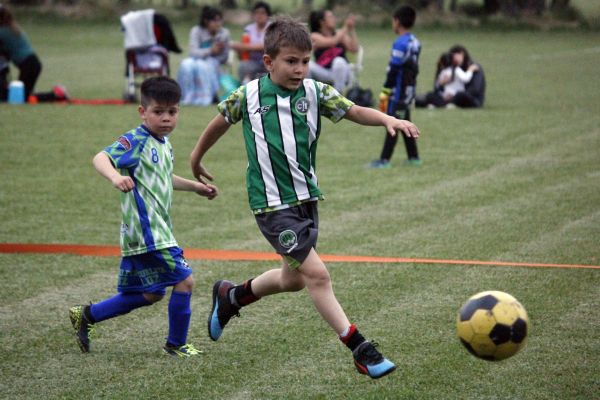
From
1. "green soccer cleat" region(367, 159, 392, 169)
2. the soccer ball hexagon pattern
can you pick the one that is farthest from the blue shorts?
"green soccer cleat" region(367, 159, 392, 169)

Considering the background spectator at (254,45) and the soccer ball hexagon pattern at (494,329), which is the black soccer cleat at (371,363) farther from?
the background spectator at (254,45)

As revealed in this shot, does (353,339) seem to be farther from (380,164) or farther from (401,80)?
(401,80)

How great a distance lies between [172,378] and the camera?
199 inches

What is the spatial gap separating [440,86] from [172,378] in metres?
12.8

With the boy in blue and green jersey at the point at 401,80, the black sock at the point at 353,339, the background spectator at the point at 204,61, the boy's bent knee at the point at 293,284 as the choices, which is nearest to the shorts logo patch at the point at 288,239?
the boy's bent knee at the point at 293,284

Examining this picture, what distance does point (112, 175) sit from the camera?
504 centimetres

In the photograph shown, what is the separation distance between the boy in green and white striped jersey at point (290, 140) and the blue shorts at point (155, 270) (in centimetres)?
54

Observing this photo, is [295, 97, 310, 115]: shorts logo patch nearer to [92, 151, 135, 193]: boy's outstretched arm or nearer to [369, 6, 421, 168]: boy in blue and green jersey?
[92, 151, 135, 193]: boy's outstretched arm

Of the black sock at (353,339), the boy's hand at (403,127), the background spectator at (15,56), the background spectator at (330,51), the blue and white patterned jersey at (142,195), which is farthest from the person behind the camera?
the background spectator at (15,56)

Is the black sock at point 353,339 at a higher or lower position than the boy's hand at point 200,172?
lower

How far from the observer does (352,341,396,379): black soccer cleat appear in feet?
15.6

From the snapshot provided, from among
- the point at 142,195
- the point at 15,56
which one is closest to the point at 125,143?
the point at 142,195

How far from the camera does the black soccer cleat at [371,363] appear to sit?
474cm

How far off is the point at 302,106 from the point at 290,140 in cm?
20
